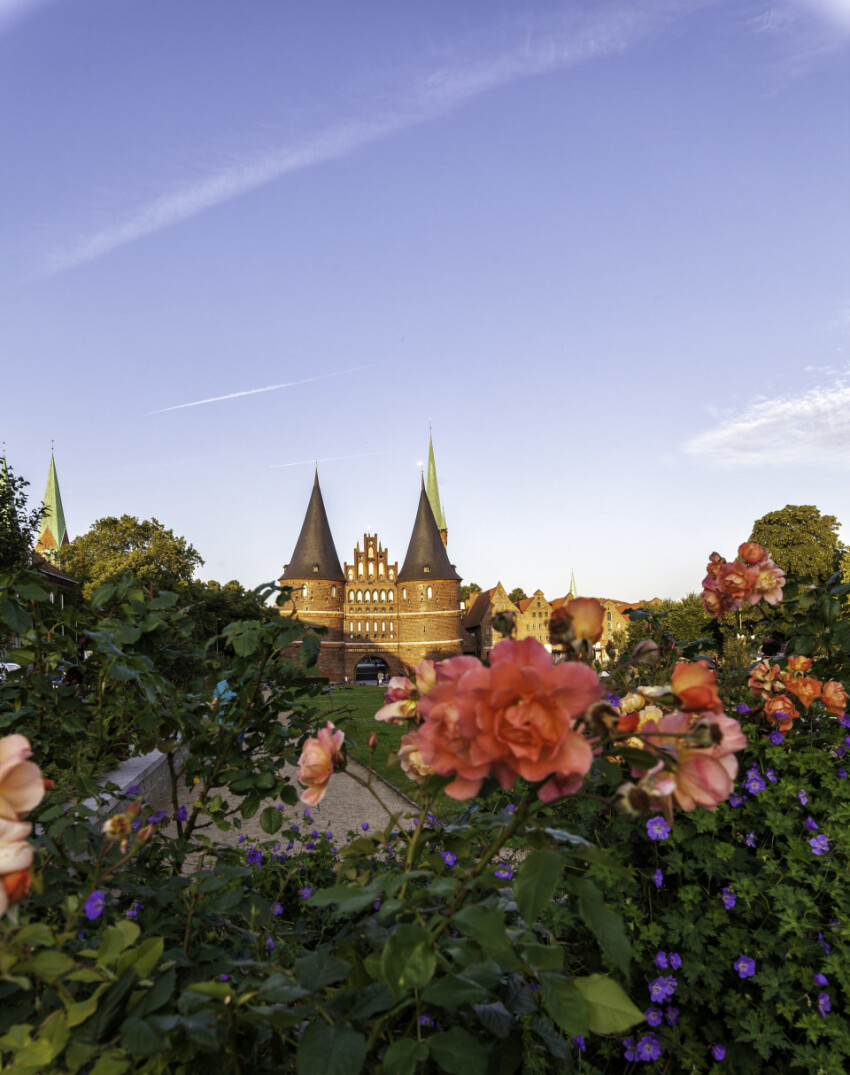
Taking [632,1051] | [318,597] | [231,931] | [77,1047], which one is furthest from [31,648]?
[318,597]

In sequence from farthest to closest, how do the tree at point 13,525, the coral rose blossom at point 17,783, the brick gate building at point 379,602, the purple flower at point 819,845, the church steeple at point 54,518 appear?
the church steeple at point 54,518
the brick gate building at point 379,602
the tree at point 13,525
the purple flower at point 819,845
the coral rose blossom at point 17,783

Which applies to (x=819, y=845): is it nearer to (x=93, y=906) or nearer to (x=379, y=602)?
(x=93, y=906)

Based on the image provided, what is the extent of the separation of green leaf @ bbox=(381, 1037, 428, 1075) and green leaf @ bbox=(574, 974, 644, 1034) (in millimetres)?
284

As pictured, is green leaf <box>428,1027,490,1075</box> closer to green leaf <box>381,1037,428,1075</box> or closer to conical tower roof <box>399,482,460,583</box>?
green leaf <box>381,1037,428,1075</box>

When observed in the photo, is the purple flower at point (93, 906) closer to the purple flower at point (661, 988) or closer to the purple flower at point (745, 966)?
the purple flower at point (661, 988)

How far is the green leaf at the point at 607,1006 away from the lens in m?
1.13

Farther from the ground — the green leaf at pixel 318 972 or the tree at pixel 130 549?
the tree at pixel 130 549

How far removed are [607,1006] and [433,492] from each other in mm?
77563

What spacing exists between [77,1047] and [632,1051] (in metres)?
1.73

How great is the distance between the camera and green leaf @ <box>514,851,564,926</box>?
102cm

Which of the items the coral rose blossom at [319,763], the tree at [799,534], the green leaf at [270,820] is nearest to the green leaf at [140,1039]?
the coral rose blossom at [319,763]

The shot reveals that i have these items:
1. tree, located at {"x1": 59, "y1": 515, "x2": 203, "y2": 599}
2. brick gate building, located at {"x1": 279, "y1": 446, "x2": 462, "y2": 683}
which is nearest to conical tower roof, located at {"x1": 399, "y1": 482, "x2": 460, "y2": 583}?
brick gate building, located at {"x1": 279, "y1": 446, "x2": 462, "y2": 683}

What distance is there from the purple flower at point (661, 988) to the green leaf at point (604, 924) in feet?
4.19

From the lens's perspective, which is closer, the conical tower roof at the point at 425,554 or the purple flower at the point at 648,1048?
the purple flower at the point at 648,1048
